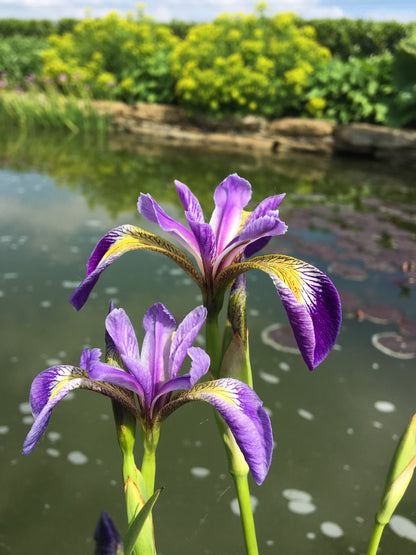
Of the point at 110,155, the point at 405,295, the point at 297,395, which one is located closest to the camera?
the point at 297,395

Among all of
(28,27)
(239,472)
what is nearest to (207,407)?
(239,472)

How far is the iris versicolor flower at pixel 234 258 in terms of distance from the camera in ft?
3.26

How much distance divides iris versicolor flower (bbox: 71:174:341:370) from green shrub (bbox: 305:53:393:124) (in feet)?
30.7

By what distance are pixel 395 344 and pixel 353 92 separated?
745 cm

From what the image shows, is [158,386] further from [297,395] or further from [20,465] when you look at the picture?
[297,395]

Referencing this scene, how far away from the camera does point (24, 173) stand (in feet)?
27.8

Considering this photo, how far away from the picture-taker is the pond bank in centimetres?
981

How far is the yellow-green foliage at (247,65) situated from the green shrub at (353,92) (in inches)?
15.1

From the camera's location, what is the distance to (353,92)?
1008 cm

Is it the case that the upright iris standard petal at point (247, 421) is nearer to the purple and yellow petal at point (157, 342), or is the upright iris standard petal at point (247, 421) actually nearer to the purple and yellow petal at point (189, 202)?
the purple and yellow petal at point (157, 342)

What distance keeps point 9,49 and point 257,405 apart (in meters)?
16.3

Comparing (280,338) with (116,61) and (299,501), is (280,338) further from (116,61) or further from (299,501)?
(116,61)

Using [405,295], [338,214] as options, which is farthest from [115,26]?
[405,295]

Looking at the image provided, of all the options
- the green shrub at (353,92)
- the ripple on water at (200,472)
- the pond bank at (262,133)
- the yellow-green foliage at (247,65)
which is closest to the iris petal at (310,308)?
the ripple on water at (200,472)
